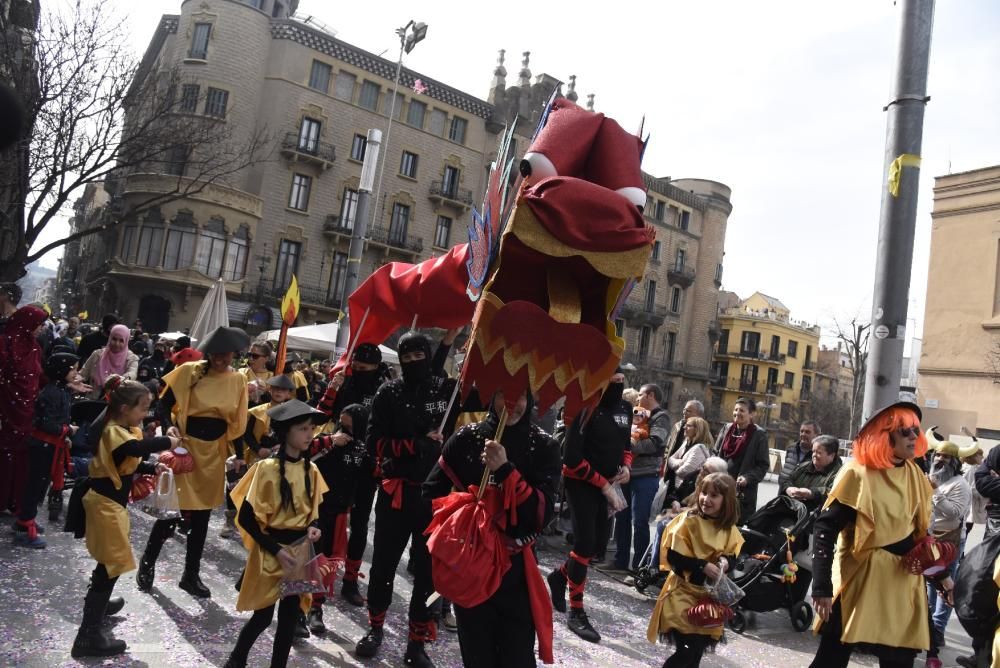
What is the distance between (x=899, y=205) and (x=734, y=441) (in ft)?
10.4

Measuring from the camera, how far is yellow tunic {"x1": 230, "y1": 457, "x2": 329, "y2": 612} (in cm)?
385

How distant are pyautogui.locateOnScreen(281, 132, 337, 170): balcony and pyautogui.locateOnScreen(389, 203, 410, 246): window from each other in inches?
162

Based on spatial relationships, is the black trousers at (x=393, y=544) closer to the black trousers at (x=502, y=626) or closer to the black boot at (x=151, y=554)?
the black trousers at (x=502, y=626)

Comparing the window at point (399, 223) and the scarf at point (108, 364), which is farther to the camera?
the window at point (399, 223)

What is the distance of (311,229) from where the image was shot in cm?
3425

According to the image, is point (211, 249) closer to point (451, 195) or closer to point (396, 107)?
point (396, 107)

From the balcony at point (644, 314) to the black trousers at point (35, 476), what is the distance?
41.5 meters

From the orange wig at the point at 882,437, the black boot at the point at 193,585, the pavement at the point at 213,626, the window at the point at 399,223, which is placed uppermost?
the window at the point at 399,223

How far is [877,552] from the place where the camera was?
13.4ft

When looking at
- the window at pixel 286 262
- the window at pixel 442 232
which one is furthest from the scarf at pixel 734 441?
the window at pixel 442 232

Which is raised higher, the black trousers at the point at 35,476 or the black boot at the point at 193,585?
the black trousers at the point at 35,476

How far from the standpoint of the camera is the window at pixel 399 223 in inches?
1442

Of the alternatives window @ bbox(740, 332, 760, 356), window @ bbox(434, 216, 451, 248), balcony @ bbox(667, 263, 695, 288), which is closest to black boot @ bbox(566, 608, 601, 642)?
window @ bbox(434, 216, 451, 248)

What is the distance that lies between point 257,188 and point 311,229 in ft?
9.96
